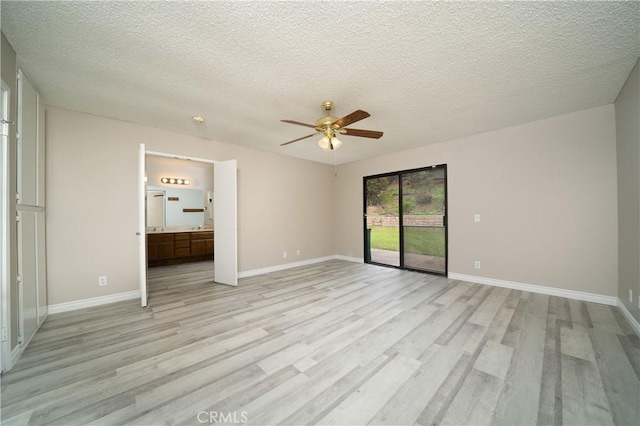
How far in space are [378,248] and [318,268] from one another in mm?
1611

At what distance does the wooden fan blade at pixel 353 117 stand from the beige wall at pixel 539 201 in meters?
2.69

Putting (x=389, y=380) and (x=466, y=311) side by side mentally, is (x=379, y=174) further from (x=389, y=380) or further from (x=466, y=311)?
(x=389, y=380)

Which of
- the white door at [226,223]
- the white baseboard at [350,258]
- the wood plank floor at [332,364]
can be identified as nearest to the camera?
the wood plank floor at [332,364]

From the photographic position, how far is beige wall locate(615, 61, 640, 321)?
2.20 metres

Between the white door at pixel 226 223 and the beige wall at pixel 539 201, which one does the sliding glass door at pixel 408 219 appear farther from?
the white door at pixel 226 223

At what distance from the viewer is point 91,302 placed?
2979 mm

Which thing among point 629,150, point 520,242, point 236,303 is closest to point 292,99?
point 236,303

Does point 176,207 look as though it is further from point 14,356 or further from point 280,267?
point 14,356

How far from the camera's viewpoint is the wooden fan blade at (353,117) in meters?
2.21

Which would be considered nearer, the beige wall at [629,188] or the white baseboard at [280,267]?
the beige wall at [629,188]

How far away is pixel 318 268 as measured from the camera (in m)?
5.02

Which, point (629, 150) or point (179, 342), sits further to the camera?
point (629, 150)

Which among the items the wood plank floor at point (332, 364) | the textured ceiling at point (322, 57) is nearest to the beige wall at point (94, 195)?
the textured ceiling at point (322, 57)

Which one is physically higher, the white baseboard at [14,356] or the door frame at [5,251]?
the door frame at [5,251]
